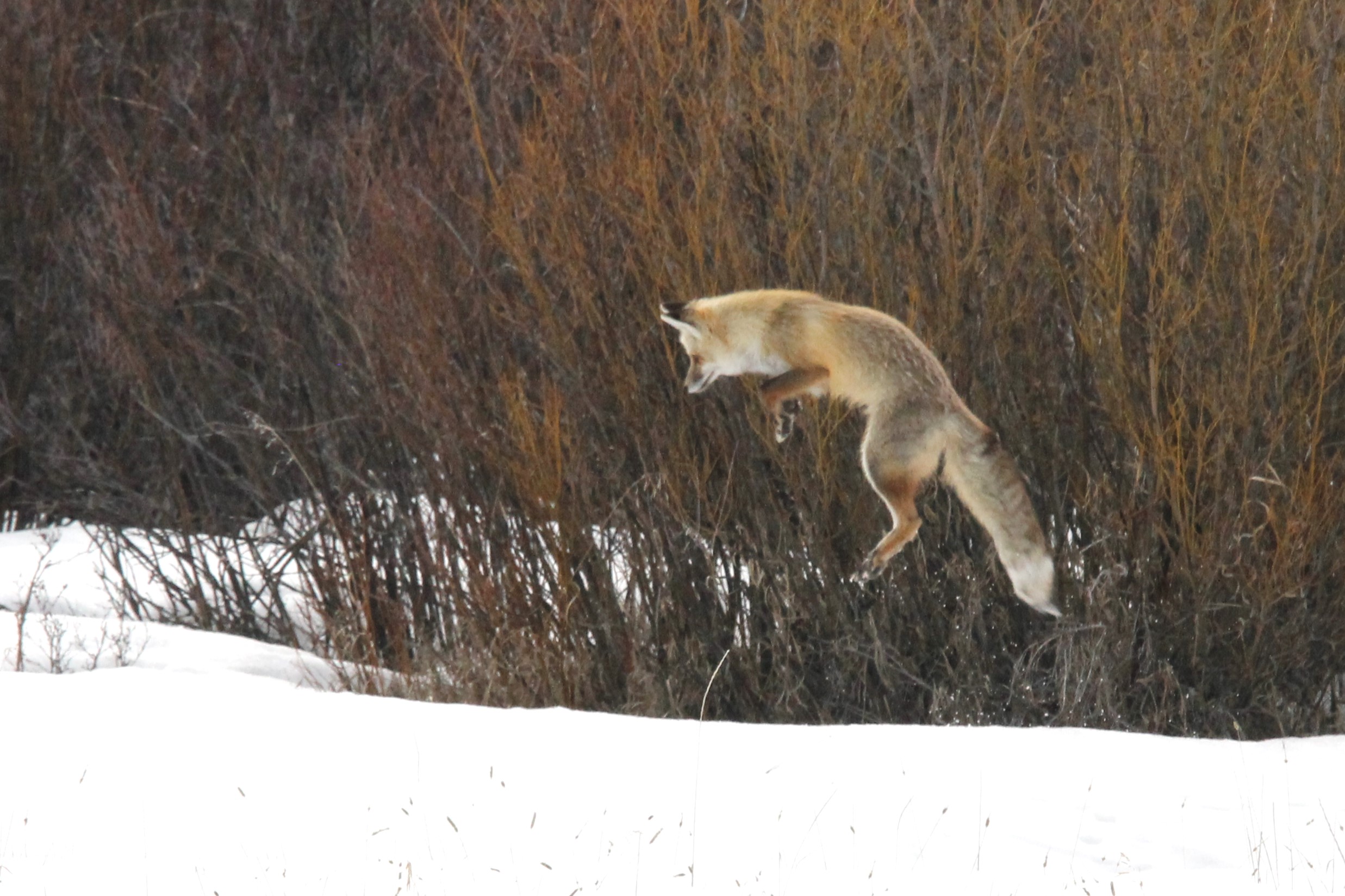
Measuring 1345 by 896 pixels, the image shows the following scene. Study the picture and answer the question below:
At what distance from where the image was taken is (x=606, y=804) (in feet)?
15.9

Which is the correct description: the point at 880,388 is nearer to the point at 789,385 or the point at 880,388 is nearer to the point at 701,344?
the point at 789,385

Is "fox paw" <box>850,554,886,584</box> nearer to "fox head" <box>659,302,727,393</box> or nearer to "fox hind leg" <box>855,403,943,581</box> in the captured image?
"fox hind leg" <box>855,403,943,581</box>

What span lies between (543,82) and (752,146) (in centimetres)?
119

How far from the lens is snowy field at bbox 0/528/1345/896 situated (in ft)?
14.5

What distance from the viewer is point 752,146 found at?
6301mm

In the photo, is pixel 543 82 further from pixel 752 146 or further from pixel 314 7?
pixel 314 7

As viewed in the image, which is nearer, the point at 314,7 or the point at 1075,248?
the point at 1075,248

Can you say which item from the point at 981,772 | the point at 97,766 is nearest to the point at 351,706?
the point at 97,766

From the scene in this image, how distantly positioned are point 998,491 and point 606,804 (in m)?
1.72

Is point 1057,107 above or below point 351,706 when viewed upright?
above

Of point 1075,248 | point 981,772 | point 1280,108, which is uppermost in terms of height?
point 1280,108

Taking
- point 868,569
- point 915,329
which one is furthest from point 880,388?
point 915,329

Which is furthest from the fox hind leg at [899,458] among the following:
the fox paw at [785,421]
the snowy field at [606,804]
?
the snowy field at [606,804]

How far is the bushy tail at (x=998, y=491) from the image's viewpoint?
142 inches
